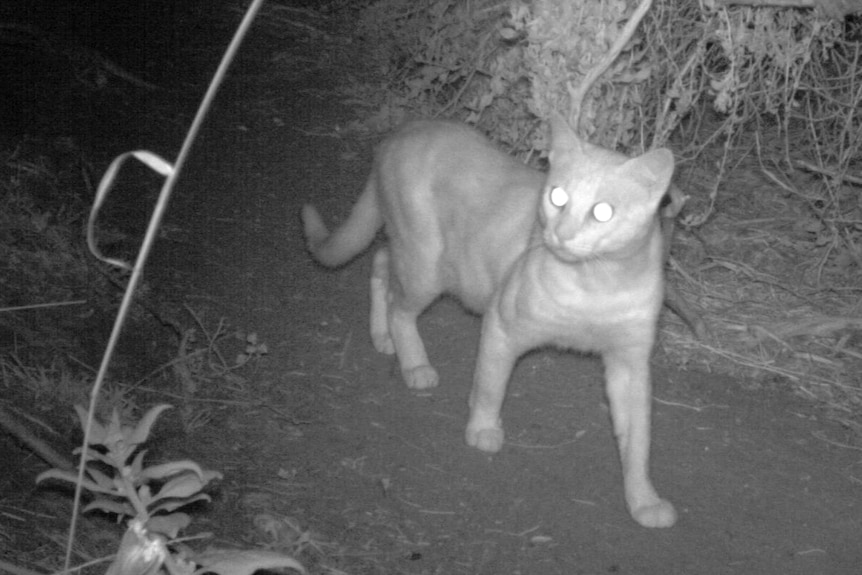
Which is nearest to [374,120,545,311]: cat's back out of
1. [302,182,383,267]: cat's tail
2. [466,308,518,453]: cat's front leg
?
[302,182,383,267]: cat's tail

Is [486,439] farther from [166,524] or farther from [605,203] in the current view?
[166,524]

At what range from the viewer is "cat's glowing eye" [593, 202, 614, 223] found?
3053mm

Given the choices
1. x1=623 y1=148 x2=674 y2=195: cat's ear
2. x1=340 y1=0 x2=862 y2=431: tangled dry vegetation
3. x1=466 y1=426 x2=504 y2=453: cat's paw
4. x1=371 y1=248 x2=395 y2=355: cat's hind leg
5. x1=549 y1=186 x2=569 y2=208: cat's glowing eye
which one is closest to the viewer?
x1=623 y1=148 x2=674 y2=195: cat's ear

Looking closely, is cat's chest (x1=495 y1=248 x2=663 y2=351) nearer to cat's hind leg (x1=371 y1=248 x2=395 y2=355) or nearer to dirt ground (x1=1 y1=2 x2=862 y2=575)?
dirt ground (x1=1 y1=2 x2=862 y2=575)

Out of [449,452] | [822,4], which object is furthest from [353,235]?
[822,4]

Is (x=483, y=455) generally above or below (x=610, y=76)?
below

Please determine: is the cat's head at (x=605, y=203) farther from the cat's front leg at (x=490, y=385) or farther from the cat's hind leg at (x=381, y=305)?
the cat's hind leg at (x=381, y=305)

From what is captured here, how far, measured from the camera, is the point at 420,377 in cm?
409

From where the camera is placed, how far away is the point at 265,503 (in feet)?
10.8

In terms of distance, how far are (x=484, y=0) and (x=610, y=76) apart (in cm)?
226

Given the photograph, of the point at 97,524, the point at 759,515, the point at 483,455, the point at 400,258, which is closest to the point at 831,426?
the point at 759,515

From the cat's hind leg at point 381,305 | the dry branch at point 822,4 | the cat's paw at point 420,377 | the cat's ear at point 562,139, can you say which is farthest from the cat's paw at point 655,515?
the dry branch at point 822,4

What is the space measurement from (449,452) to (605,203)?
117 cm

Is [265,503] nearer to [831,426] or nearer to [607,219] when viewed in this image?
[607,219]
